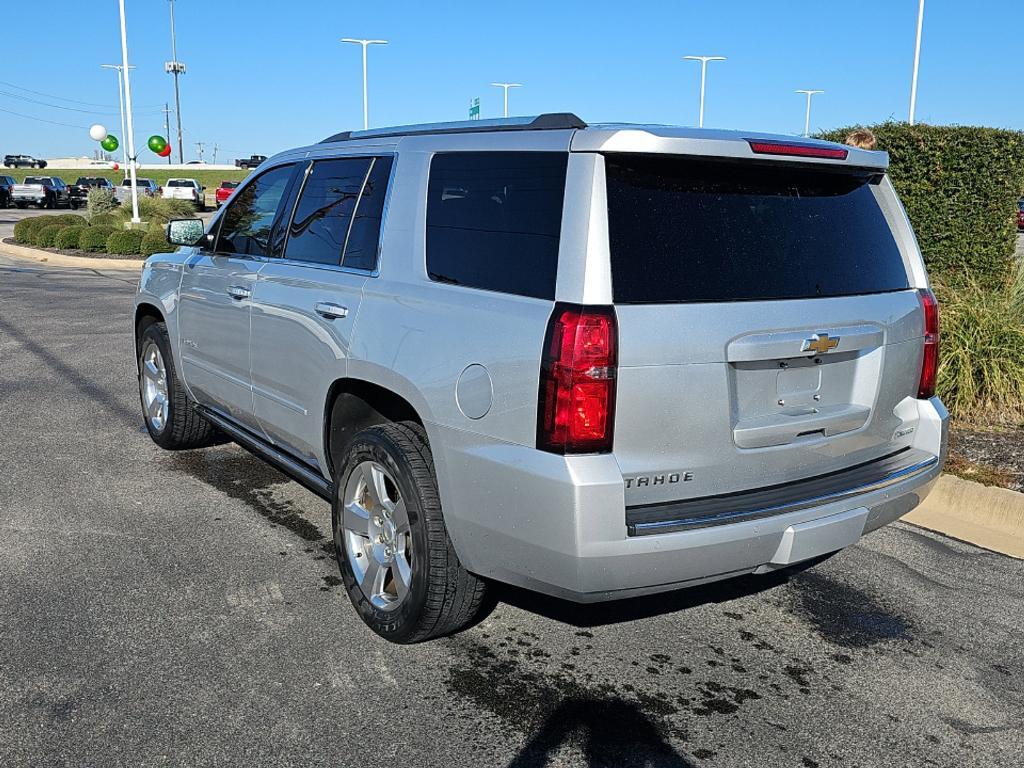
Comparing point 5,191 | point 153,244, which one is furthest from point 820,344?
point 5,191

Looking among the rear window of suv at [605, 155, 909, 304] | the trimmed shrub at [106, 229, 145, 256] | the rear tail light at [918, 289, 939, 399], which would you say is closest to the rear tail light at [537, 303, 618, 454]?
the rear window of suv at [605, 155, 909, 304]

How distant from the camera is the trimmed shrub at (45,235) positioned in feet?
81.9

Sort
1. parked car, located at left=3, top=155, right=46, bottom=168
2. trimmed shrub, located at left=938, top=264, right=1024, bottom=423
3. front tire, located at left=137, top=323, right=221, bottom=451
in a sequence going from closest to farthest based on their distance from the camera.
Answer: front tire, located at left=137, top=323, right=221, bottom=451, trimmed shrub, located at left=938, top=264, right=1024, bottom=423, parked car, located at left=3, top=155, right=46, bottom=168

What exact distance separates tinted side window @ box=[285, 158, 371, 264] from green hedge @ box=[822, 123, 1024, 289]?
6920mm

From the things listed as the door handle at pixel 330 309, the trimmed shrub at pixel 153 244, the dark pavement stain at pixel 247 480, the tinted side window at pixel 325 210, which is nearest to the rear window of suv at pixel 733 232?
the door handle at pixel 330 309

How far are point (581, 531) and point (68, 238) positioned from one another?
24380mm

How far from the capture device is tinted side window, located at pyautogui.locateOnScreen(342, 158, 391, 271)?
406 centimetres

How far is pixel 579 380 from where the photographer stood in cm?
300

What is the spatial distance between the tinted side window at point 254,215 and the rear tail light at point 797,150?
2558 millimetres

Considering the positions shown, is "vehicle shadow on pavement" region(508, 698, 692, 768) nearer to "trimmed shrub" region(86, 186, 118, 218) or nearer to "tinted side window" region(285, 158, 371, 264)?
"tinted side window" region(285, 158, 371, 264)

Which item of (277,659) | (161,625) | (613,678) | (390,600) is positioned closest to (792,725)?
(613,678)

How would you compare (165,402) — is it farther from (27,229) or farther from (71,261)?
(27,229)

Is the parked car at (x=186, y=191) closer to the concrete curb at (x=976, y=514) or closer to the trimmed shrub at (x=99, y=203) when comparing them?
the trimmed shrub at (x=99, y=203)

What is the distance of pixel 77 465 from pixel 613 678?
13.5ft
